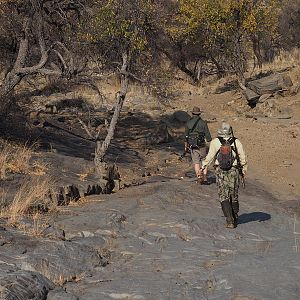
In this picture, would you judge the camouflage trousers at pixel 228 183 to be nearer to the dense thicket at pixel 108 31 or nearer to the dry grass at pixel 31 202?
the dry grass at pixel 31 202

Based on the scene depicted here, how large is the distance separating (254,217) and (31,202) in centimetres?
340

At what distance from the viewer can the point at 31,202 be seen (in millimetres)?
8422

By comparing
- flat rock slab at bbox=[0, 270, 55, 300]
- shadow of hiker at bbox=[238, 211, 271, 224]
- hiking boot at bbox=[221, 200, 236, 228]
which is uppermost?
hiking boot at bbox=[221, 200, 236, 228]

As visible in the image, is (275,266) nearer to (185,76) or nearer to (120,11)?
(120,11)

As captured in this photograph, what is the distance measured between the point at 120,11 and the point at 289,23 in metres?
24.4

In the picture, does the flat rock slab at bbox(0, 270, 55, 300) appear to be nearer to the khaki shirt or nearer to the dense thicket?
the khaki shirt

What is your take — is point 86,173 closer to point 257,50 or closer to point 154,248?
point 154,248

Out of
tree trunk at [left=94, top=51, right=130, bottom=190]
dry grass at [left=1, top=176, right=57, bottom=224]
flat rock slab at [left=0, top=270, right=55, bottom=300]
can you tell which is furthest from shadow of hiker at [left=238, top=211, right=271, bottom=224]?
flat rock slab at [left=0, top=270, right=55, bottom=300]

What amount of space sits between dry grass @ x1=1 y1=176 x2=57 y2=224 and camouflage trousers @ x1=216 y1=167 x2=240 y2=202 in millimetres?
2485

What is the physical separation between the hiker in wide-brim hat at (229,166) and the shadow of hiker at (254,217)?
629 mm

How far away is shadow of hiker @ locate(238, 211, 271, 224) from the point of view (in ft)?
28.5

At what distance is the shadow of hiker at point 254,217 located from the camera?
8.70 m

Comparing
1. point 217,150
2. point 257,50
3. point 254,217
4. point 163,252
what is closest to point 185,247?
point 163,252

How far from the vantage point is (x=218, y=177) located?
8.02 metres
